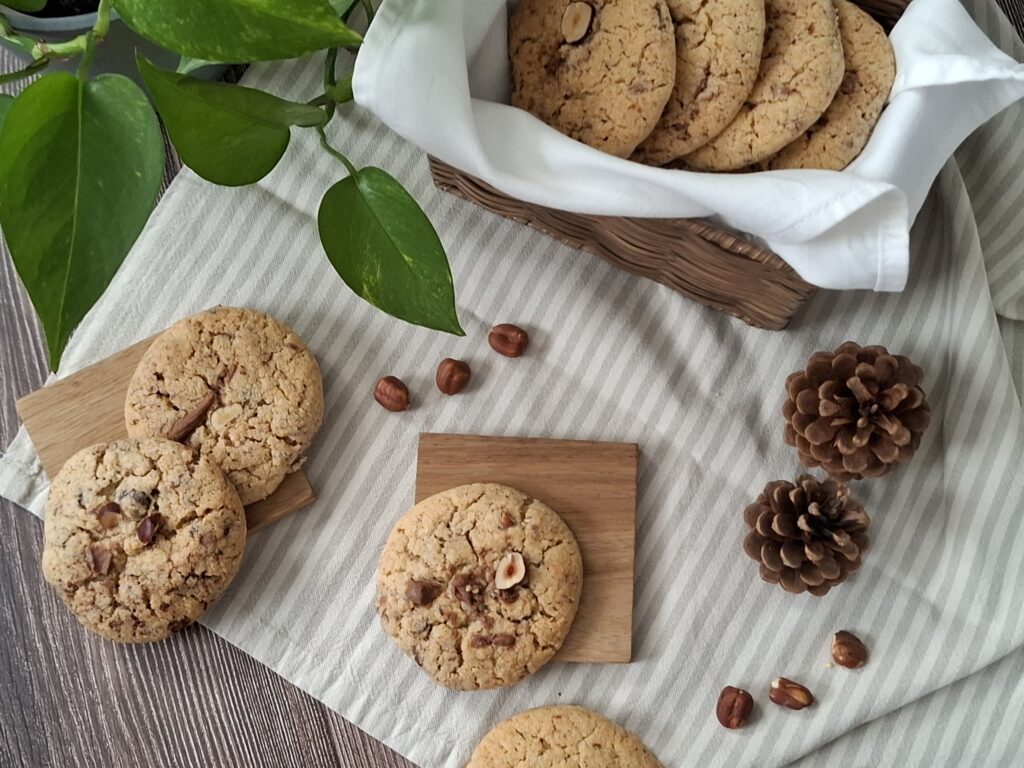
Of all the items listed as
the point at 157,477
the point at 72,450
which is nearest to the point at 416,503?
the point at 157,477

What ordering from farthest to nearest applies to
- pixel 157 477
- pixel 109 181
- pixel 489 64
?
pixel 157 477 → pixel 489 64 → pixel 109 181

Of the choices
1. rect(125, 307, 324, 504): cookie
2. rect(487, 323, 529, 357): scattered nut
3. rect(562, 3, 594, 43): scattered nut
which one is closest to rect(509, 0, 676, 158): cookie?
rect(562, 3, 594, 43): scattered nut

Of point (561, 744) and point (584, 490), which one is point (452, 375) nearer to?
point (584, 490)

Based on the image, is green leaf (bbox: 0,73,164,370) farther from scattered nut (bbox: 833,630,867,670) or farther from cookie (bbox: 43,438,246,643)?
scattered nut (bbox: 833,630,867,670)

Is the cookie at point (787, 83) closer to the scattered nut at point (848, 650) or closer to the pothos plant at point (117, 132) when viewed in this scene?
the pothos plant at point (117, 132)

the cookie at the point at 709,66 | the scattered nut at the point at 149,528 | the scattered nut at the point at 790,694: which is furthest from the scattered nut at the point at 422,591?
the cookie at the point at 709,66

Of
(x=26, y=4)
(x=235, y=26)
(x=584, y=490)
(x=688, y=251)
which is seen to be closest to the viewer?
(x=235, y=26)

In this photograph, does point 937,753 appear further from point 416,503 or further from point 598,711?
point 416,503

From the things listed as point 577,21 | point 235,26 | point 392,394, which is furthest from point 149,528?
point 577,21
